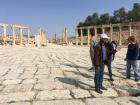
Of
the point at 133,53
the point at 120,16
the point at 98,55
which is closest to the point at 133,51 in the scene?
the point at 133,53

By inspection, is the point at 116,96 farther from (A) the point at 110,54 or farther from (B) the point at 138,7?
(B) the point at 138,7

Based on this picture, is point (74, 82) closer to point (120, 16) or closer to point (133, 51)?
point (133, 51)

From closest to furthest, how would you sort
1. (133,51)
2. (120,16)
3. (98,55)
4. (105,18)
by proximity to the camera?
(98,55) → (133,51) → (120,16) → (105,18)

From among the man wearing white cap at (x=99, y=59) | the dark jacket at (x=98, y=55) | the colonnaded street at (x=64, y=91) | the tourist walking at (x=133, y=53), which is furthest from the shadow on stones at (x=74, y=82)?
the tourist walking at (x=133, y=53)

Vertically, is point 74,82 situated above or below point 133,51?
below

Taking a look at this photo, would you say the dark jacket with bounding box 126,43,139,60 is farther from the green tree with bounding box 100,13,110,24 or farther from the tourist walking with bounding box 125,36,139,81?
the green tree with bounding box 100,13,110,24

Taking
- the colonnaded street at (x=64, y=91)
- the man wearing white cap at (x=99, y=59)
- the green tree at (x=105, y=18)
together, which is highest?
the green tree at (x=105, y=18)

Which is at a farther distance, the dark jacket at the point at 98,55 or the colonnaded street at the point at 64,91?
the dark jacket at the point at 98,55

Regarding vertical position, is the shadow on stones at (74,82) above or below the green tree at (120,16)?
below

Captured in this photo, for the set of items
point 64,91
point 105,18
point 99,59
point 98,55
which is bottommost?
point 64,91

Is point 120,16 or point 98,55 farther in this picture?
point 120,16

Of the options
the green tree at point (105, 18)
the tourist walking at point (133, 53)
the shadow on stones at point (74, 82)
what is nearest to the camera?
the shadow on stones at point (74, 82)

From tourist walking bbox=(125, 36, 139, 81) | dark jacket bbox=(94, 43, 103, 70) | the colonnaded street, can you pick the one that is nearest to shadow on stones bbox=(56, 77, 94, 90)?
the colonnaded street

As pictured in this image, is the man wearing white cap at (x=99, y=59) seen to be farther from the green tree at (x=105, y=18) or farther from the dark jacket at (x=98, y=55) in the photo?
the green tree at (x=105, y=18)
